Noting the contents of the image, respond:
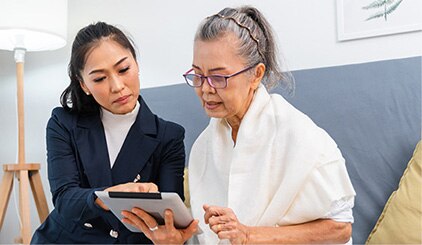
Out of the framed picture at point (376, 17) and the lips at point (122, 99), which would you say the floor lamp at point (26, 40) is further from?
the framed picture at point (376, 17)

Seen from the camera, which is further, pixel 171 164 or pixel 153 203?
pixel 171 164

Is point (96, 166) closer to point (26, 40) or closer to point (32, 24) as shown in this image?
point (32, 24)

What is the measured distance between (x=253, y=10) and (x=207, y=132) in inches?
15.1

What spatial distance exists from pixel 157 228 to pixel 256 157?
32cm

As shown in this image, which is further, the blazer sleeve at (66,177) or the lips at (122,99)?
the lips at (122,99)

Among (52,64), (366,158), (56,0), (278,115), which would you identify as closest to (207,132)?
(278,115)

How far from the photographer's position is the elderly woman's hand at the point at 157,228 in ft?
4.00

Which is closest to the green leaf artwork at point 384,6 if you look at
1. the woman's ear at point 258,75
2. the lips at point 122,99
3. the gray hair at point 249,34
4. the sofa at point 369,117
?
the sofa at point 369,117

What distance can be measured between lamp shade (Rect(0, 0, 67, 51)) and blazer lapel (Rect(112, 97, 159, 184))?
106cm

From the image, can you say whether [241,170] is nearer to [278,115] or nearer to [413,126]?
[278,115]

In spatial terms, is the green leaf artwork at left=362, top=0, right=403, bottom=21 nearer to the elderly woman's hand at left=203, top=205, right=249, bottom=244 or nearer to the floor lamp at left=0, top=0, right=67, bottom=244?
the elderly woman's hand at left=203, top=205, right=249, bottom=244

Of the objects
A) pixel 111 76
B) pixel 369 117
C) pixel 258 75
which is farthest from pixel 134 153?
pixel 369 117

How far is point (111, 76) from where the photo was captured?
1480 mm

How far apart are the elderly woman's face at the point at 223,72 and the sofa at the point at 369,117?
591mm
